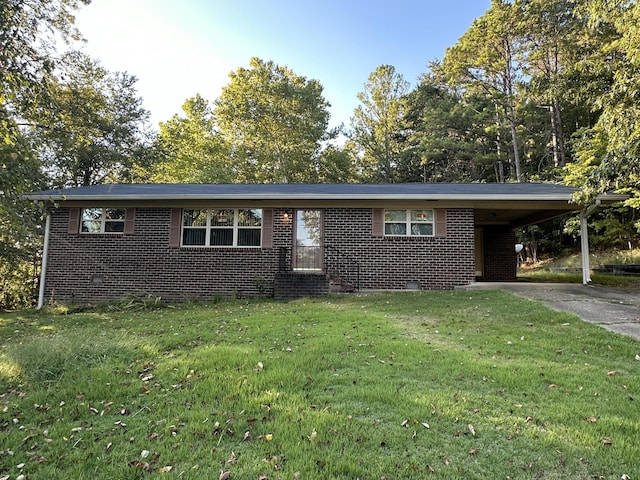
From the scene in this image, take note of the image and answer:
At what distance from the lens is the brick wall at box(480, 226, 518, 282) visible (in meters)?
13.8

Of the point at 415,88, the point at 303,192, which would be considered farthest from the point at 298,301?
the point at 415,88

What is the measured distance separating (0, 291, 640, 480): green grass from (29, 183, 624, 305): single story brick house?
4563 millimetres

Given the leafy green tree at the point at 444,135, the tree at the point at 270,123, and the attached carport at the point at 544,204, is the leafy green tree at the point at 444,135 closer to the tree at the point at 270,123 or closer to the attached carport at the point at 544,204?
the tree at the point at 270,123

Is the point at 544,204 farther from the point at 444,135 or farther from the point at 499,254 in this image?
the point at 444,135

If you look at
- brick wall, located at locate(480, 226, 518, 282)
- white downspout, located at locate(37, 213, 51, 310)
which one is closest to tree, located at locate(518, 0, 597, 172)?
Answer: brick wall, located at locate(480, 226, 518, 282)

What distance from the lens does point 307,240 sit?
1080 cm

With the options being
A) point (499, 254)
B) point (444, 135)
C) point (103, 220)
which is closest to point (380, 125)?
point (444, 135)

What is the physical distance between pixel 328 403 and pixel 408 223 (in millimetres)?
8001

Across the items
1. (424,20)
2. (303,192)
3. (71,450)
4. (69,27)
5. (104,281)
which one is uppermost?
(424,20)

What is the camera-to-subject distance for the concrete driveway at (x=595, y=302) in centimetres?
569

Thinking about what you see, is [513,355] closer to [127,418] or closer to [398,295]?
[127,418]

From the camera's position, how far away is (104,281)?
1071cm

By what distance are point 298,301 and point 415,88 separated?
26.2 m

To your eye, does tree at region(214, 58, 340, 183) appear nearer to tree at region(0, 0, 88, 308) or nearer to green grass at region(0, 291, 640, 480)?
tree at region(0, 0, 88, 308)
